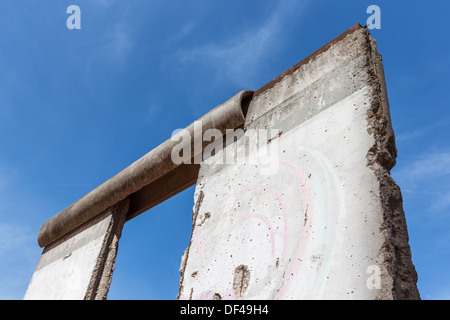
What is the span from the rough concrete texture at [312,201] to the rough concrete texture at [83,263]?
1.36 m

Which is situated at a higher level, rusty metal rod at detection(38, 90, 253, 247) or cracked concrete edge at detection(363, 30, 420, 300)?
rusty metal rod at detection(38, 90, 253, 247)

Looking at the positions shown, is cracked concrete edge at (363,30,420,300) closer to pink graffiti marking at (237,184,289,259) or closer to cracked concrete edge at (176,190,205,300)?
pink graffiti marking at (237,184,289,259)

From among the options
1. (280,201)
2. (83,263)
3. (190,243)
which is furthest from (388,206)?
(83,263)

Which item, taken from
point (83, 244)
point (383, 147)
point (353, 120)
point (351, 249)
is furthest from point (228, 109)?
point (83, 244)

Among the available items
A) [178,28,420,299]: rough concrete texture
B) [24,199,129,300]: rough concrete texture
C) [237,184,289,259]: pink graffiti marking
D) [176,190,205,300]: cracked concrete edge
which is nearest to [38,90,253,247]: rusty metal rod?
[24,199,129,300]: rough concrete texture

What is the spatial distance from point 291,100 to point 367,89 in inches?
26.9

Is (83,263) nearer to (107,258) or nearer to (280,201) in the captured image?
(107,258)

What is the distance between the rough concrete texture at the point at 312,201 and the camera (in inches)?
75.7

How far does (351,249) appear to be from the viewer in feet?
6.38

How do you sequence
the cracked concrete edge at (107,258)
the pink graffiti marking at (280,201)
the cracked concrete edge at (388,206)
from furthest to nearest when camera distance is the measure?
the cracked concrete edge at (107,258) < the pink graffiti marking at (280,201) < the cracked concrete edge at (388,206)

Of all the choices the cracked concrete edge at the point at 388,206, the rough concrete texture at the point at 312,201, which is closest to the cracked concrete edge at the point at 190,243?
the rough concrete texture at the point at 312,201

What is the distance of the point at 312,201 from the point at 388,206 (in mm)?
437

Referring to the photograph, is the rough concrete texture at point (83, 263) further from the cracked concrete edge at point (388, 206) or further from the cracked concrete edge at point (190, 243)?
the cracked concrete edge at point (388, 206)

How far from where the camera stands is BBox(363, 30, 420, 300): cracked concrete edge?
1800 millimetres
